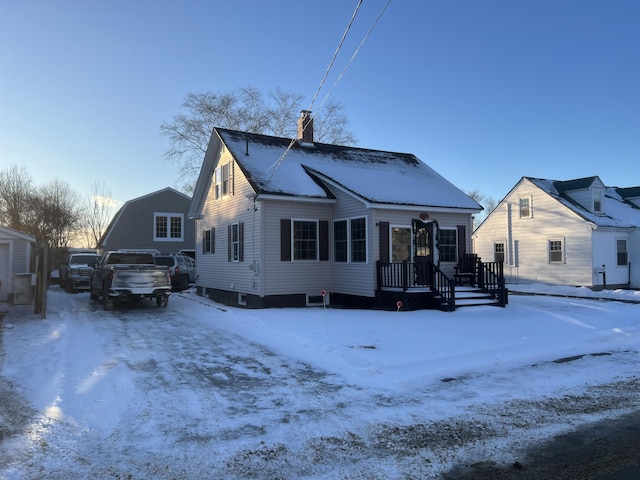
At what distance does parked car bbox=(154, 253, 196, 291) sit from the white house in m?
18.0

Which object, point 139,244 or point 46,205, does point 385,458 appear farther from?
point 46,205

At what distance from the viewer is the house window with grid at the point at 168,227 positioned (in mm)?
32281

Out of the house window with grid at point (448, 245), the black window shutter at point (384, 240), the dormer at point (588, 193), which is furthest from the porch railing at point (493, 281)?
the dormer at point (588, 193)

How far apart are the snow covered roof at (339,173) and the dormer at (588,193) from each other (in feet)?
35.1

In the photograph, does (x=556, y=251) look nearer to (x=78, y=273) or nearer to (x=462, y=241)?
(x=462, y=241)

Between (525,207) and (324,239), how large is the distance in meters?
16.1

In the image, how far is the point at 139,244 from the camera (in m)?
31.6

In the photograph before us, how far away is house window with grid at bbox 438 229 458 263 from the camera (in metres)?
16.5

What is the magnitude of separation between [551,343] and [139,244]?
27.3m

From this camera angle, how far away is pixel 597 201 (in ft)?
86.0

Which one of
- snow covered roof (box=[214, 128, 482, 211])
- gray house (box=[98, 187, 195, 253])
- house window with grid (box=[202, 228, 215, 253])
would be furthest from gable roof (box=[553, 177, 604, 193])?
gray house (box=[98, 187, 195, 253])

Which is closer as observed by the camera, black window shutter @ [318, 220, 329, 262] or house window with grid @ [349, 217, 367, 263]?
house window with grid @ [349, 217, 367, 263]

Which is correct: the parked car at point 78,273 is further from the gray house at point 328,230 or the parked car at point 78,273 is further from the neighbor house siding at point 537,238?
the neighbor house siding at point 537,238

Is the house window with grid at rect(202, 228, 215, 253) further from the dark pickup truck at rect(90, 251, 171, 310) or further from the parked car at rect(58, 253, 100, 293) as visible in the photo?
the parked car at rect(58, 253, 100, 293)
